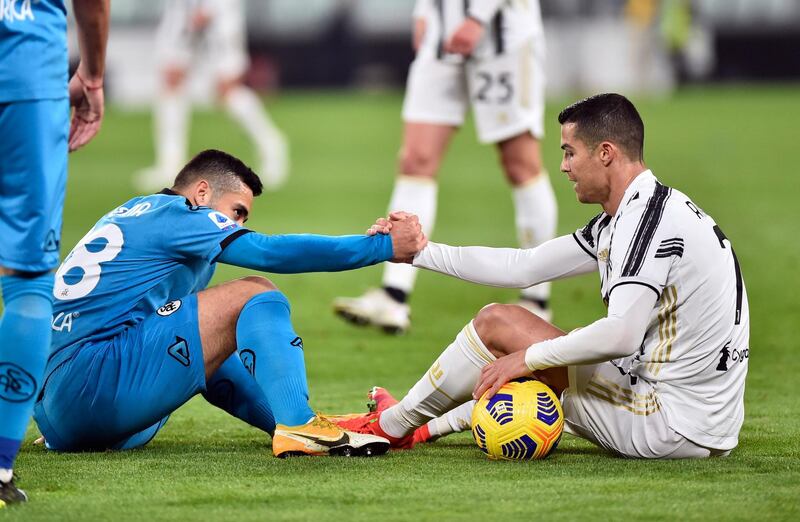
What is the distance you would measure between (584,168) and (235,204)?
4.44 feet

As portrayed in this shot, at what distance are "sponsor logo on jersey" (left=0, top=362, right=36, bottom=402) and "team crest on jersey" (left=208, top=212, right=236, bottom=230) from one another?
96 centimetres

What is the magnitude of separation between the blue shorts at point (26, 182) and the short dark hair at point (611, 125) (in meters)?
1.96

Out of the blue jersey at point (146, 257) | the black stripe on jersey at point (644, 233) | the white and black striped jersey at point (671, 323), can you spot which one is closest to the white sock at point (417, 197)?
the blue jersey at point (146, 257)

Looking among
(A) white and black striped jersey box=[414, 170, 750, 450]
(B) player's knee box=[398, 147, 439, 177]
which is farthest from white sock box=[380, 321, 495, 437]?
(B) player's knee box=[398, 147, 439, 177]

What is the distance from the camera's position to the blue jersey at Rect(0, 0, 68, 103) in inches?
169

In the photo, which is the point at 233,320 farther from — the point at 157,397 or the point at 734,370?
the point at 734,370

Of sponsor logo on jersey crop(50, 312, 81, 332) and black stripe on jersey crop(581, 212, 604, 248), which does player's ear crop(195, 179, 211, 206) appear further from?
black stripe on jersey crop(581, 212, 604, 248)

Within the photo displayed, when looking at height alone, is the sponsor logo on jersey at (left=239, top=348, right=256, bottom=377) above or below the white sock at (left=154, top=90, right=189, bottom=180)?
above

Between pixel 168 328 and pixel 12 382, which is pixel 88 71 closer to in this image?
pixel 168 328

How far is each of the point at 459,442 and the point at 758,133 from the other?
18854 millimetres

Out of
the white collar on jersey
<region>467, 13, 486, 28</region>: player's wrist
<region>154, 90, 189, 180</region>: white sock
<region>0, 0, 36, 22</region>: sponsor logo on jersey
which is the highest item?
<region>0, 0, 36, 22</region>: sponsor logo on jersey

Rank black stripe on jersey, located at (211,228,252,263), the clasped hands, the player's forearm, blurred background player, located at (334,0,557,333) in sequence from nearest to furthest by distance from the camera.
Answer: the player's forearm → black stripe on jersey, located at (211,228,252,263) → the clasped hands → blurred background player, located at (334,0,557,333)

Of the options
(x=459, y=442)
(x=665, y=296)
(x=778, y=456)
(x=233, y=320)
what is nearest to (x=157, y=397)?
(x=233, y=320)

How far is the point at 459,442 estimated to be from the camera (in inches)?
221
